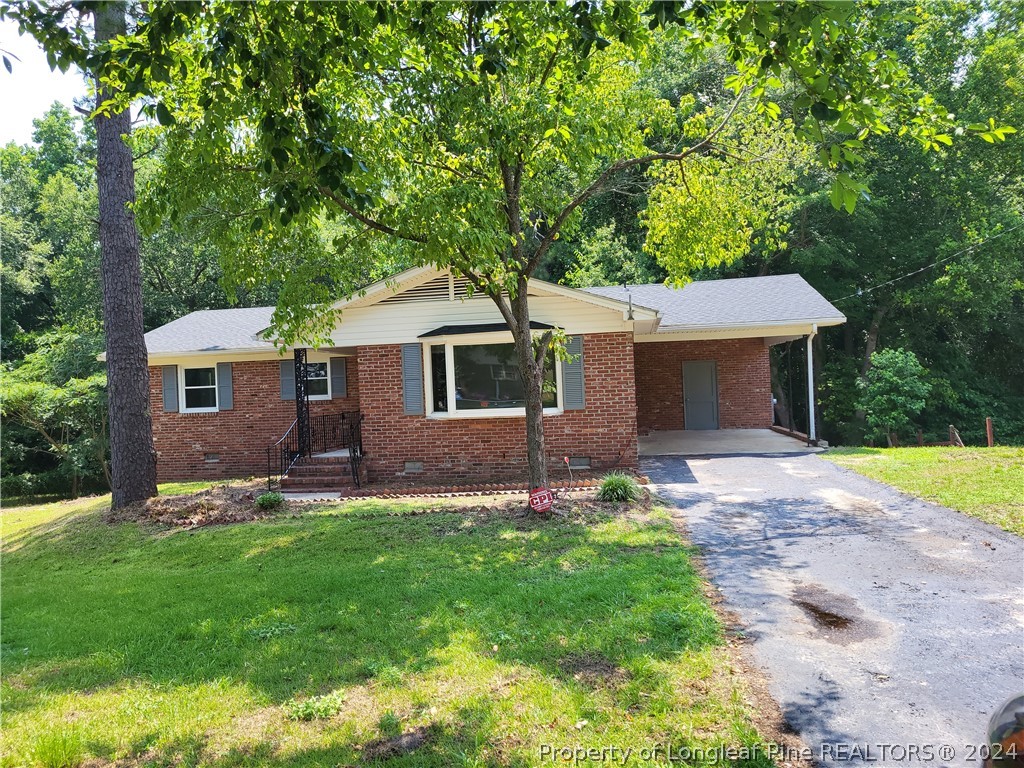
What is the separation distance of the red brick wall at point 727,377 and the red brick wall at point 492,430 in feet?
23.7

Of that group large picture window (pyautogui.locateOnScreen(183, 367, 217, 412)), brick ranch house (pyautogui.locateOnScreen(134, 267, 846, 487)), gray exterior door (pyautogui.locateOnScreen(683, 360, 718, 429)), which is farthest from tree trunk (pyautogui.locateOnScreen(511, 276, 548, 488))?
gray exterior door (pyautogui.locateOnScreen(683, 360, 718, 429))

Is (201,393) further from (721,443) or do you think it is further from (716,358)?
(716,358)

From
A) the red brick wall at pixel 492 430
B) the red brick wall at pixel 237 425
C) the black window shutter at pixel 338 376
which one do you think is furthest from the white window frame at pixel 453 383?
the black window shutter at pixel 338 376

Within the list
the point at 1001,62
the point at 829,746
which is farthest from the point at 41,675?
the point at 1001,62

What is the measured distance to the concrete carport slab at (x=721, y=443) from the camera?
1451 centimetres

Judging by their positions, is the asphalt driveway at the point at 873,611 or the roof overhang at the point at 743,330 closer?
the asphalt driveway at the point at 873,611

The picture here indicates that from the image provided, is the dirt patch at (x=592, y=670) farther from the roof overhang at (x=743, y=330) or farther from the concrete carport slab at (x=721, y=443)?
the roof overhang at (x=743, y=330)

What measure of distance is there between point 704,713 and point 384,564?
13.7ft

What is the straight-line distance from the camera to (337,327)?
13.1 meters

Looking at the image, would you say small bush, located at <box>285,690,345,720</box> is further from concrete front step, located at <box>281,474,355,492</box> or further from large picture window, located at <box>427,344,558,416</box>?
large picture window, located at <box>427,344,558,416</box>

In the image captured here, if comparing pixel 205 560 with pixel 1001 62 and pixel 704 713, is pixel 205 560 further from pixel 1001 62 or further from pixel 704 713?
pixel 1001 62

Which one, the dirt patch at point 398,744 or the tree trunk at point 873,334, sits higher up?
the tree trunk at point 873,334

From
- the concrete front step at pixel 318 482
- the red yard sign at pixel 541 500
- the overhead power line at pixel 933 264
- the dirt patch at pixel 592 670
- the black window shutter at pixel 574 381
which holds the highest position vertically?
the overhead power line at pixel 933 264

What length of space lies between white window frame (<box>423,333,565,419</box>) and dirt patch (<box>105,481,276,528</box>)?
3.66 metres
